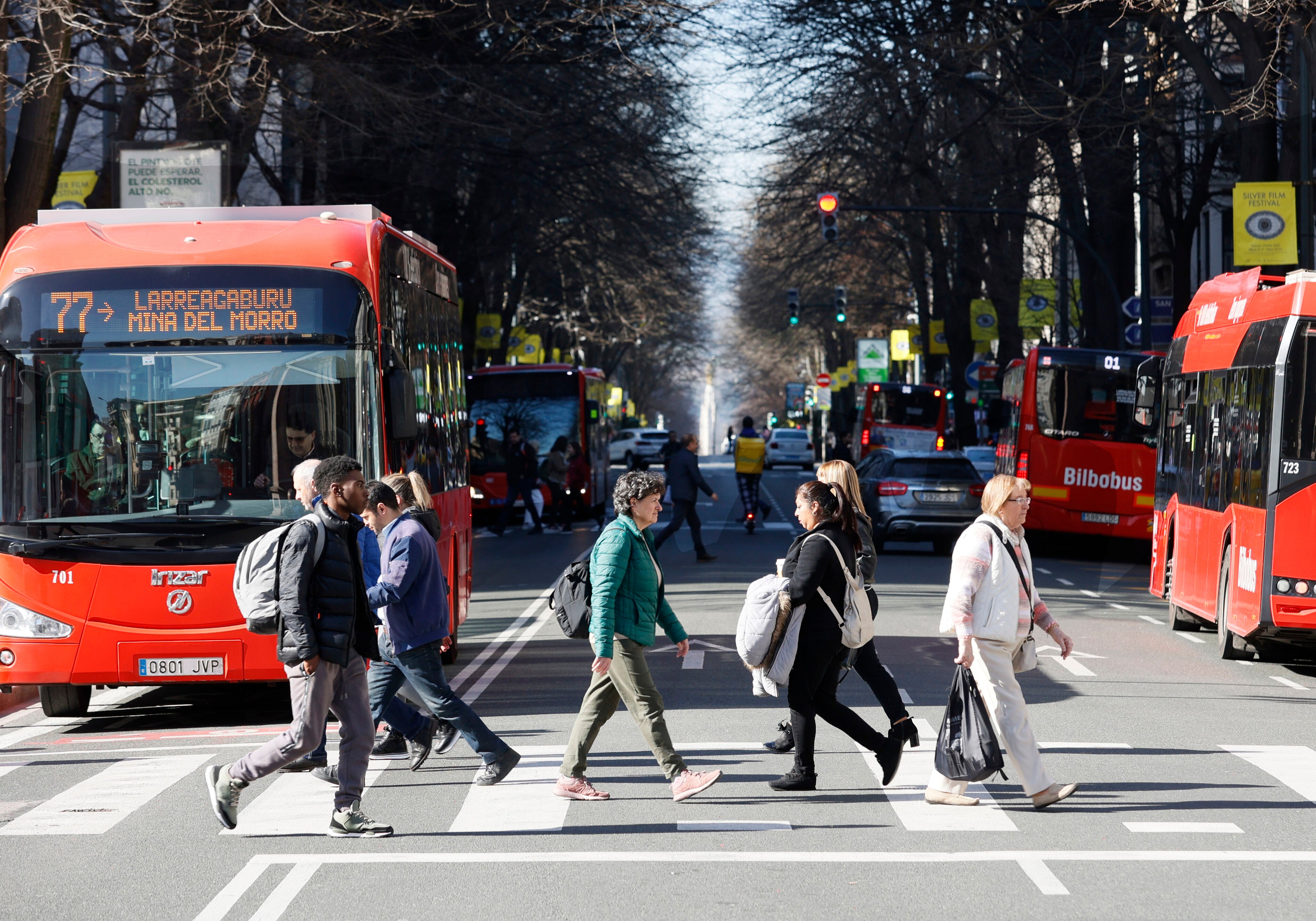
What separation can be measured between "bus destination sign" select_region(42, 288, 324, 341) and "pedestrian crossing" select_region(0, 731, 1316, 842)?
241cm

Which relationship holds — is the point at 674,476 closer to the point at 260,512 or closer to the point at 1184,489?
the point at 1184,489

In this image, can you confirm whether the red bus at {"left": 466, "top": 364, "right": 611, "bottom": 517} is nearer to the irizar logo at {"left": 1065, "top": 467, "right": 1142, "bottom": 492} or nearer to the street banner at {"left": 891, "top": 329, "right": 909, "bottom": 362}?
the irizar logo at {"left": 1065, "top": 467, "right": 1142, "bottom": 492}

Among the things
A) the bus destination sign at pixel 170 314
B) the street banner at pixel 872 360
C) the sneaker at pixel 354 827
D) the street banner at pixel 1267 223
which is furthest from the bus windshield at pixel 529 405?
the street banner at pixel 872 360

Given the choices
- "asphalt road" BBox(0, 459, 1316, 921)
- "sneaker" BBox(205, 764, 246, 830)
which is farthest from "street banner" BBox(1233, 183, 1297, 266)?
"sneaker" BBox(205, 764, 246, 830)

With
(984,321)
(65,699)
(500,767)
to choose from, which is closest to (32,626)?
(65,699)

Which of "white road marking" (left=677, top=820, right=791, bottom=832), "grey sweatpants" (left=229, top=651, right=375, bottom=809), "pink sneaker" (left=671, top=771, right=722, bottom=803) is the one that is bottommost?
"white road marking" (left=677, top=820, right=791, bottom=832)

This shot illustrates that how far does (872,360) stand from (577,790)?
5981 cm

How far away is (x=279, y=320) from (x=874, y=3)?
22374 millimetres

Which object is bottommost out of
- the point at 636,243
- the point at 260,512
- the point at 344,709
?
the point at 344,709

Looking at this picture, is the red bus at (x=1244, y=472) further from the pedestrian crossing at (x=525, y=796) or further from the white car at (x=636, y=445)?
the white car at (x=636, y=445)

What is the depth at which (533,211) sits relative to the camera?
34.4 meters

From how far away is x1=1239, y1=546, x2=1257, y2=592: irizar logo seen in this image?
12.6 meters

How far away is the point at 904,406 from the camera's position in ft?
177

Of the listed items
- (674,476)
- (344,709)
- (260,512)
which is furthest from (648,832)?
(674,476)
